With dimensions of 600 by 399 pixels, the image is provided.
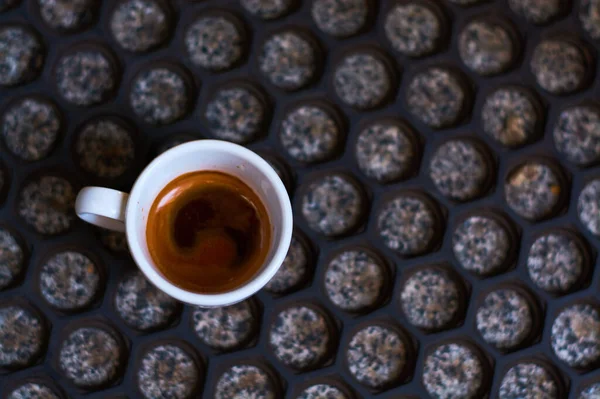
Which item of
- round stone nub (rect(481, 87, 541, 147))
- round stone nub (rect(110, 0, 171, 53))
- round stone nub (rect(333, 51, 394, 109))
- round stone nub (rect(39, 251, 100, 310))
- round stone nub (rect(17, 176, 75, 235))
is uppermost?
round stone nub (rect(110, 0, 171, 53))

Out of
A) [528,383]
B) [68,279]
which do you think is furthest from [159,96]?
[528,383]

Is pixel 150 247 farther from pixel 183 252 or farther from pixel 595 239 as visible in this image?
pixel 595 239

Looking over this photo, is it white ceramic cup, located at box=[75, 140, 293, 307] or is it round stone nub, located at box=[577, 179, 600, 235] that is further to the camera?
round stone nub, located at box=[577, 179, 600, 235]

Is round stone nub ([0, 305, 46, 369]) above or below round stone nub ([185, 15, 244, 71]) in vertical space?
below

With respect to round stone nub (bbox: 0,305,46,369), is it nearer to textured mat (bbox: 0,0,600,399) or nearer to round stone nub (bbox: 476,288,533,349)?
textured mat (bbox: 0,0,600,399)

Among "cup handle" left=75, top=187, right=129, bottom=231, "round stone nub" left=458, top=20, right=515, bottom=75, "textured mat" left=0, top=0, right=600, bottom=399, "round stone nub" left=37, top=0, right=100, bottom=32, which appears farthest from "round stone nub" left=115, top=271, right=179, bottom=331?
"round stone nub" left=458, top=20, right=515, bottom=75

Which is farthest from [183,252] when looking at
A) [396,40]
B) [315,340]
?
[396,40]

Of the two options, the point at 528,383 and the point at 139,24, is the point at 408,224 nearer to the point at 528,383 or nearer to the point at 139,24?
the point at 528,383

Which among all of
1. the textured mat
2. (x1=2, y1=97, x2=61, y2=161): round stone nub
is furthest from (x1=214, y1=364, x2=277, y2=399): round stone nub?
(x1=2, y1=97, x2=61, y2=161): round stone nub
